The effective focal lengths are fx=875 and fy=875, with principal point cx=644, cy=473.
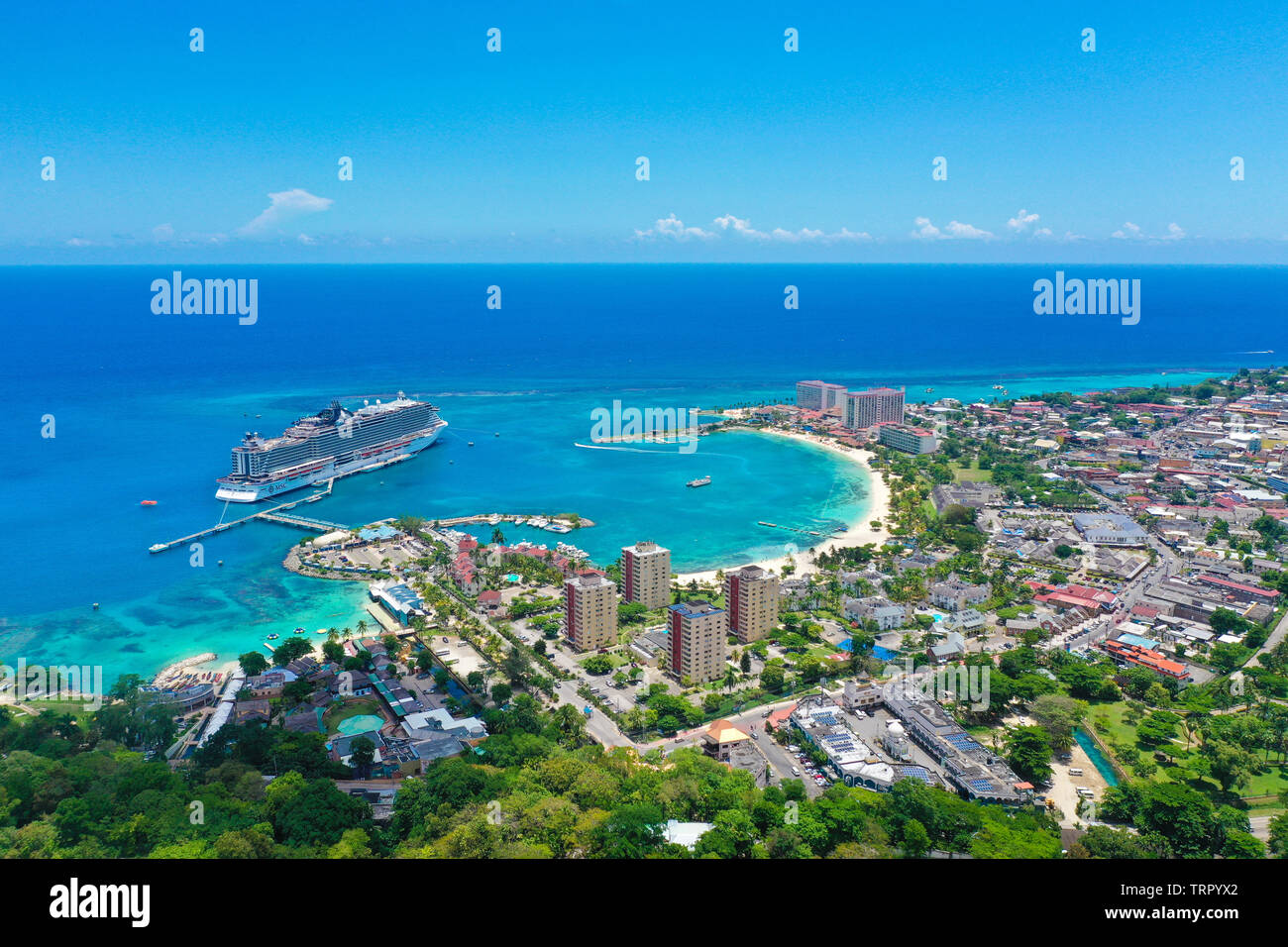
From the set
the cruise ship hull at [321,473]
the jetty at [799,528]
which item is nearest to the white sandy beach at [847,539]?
the jetty at [799,528]

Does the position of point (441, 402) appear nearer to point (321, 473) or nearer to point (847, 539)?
point (321, 473)

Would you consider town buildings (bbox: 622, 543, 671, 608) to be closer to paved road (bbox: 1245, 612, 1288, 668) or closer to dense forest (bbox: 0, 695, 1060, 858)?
dense forest (bbox: 0, 695, 1060, 858)

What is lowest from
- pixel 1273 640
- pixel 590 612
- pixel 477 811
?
pixel 477 811

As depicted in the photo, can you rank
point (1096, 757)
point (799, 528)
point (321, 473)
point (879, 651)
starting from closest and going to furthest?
point (1096, 757) < point (879, 651) < point (799, 528) < point (321, 473)

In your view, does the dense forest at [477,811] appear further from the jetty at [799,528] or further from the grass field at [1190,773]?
the jetty at [799,528]

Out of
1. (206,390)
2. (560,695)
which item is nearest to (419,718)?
(560,695)

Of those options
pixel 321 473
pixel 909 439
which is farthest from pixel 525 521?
pixel 909 439
